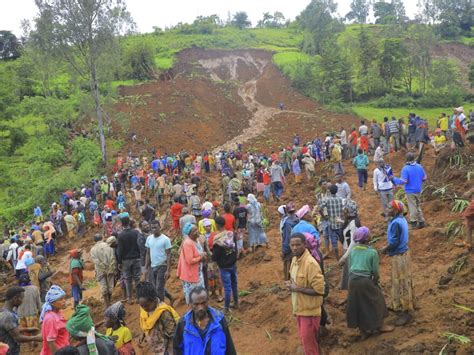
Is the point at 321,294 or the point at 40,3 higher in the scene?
the point at 40,3

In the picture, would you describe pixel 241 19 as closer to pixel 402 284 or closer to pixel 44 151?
pixel 44 151

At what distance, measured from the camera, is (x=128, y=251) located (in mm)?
7762

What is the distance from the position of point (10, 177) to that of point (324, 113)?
25475 mm

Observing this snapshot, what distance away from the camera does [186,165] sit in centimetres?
2069

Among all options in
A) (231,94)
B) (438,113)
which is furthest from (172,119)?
(438,113)

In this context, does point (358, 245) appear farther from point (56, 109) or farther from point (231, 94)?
point (231, 94)

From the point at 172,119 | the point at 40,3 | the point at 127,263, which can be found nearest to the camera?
the point at 127,263

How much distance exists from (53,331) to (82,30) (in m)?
23.8

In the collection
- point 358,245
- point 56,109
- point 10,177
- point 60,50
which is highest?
point 60,50

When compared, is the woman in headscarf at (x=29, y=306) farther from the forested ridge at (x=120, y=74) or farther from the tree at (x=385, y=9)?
the tree at (x=385, y=9)

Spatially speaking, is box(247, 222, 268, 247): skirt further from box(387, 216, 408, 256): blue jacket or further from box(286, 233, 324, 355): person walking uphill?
box(286, 233, 324, 355): person walking uphill

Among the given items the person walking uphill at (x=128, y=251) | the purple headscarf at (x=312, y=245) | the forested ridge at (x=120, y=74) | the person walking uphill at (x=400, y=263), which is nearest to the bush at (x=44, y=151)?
the forested ridge at (x=120, y=74)

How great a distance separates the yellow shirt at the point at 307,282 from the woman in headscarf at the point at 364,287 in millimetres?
708

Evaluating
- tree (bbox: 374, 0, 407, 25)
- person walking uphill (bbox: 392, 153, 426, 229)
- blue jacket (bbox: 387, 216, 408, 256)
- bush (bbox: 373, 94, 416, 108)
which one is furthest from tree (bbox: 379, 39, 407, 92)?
tree (bbox: 374, 0, 407, 25)
